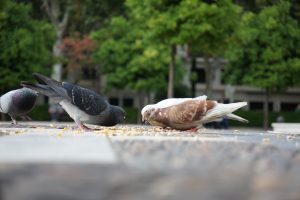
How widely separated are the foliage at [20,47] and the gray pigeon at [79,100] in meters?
26.0

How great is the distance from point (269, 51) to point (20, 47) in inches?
552

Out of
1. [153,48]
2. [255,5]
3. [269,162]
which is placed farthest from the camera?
[255,5]

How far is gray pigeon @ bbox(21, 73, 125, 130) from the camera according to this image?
937 centimetres

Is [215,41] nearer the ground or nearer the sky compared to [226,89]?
nearer the sky

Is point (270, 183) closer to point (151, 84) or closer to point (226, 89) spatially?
point (151, 84)

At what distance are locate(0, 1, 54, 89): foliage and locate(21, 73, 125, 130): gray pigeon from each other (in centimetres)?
2600

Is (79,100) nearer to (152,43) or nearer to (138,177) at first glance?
(138,177)

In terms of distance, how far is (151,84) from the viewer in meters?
40.2

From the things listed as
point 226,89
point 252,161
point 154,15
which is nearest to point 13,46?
point 154,15

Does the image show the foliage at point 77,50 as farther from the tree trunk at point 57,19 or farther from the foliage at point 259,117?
the foliage at point 259,117

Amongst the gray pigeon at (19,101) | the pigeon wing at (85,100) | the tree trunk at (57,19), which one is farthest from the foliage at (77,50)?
the pigeon wing at (85,100)

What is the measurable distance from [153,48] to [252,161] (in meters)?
26.3

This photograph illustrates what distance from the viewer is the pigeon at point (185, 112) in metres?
9.48

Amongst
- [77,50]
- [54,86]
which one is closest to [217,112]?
[54,86]
